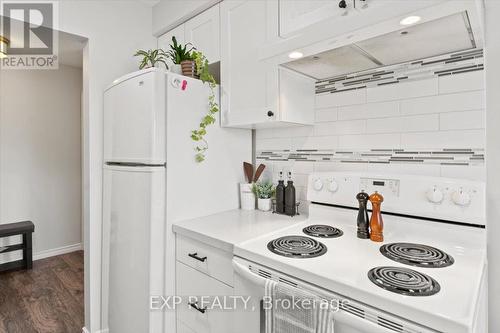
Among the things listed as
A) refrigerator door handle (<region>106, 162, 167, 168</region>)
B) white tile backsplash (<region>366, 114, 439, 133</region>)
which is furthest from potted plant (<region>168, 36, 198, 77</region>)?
white tile backsplash (<region>366, 114, 439, 133</region>)

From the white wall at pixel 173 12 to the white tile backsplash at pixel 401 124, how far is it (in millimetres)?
1067

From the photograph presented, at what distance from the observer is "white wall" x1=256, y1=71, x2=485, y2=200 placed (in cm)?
123

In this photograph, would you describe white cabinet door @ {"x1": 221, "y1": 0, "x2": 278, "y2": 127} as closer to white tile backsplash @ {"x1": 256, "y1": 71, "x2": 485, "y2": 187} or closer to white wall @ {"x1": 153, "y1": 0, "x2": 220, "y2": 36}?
white wall @ {"x1": 153, "y1": 0, "x2": 220, "y2": 36}

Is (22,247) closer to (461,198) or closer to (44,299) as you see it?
(44,299)

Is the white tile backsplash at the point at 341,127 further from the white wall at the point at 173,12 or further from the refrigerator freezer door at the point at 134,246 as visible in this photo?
the white wall at the point at 173,12

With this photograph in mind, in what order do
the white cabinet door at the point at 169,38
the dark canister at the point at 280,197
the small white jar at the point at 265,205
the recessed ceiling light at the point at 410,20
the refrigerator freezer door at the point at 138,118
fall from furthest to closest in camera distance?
the white cabinet door at the point at 169,38, the small white jar at the point at 265,205, the dark canister at the point at 280,197, the refrigerator freezer door at the point at 138,118, the recessed ceiling light at the point at 410,20

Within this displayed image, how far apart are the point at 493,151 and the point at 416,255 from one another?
1.97 feet

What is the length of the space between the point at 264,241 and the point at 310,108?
92cm

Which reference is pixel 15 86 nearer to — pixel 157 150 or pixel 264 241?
pixel 157 150

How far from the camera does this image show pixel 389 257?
1.04m

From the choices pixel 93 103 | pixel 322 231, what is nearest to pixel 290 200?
pixel 322 231

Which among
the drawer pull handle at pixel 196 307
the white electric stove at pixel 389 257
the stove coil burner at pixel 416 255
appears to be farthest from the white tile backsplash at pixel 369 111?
the drawer pull handle at pixel 196 307

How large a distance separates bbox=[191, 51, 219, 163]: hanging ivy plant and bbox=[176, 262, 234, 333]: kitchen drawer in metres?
0.67

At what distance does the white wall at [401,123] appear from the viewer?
1.23 m
